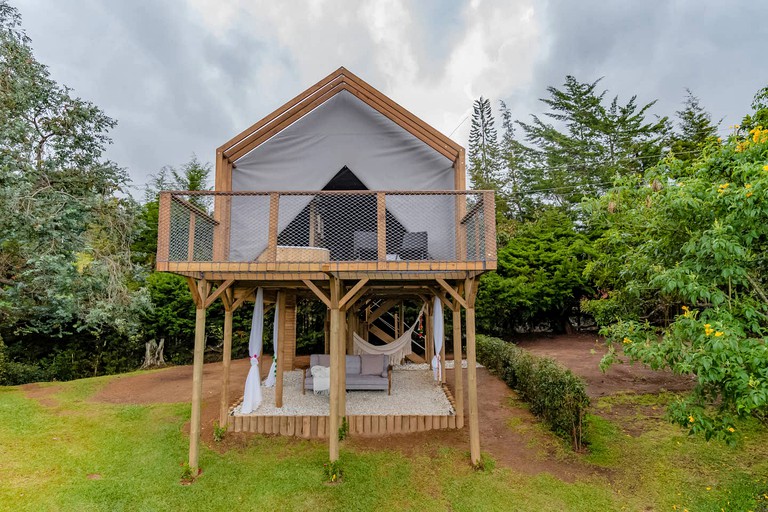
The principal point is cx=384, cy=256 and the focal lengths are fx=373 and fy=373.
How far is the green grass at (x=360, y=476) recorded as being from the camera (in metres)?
4.20

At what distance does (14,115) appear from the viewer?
26.0ft

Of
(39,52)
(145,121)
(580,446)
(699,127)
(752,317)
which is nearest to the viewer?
(752,317)

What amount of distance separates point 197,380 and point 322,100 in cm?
482

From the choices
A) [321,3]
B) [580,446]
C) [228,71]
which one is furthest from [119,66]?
[580,446]

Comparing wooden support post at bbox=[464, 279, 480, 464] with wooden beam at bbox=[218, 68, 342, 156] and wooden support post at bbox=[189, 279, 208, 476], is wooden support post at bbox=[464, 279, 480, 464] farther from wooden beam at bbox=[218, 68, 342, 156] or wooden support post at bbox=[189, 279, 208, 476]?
wooden beam at bbox=[218, 68, 342, 156]

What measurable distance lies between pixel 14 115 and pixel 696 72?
25.6 m

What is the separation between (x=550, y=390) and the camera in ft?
20.1

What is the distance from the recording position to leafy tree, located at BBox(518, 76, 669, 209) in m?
17.2

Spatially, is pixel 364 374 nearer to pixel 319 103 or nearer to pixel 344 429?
pixel 344 429

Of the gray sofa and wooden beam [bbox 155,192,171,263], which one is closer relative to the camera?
wooden beam [bbox 155,192,171,263]

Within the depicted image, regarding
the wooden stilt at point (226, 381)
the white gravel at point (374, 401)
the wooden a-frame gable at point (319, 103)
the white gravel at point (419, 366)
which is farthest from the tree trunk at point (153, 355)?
the wooden a-frame gable at point (319, 103)

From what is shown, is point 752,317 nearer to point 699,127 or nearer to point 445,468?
point 445,468

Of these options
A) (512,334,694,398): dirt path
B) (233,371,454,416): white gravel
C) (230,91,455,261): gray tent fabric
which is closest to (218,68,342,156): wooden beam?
(230,91,455,261): gray tent fabric

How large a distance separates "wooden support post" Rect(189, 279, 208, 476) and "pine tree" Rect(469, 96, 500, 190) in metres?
18.3
